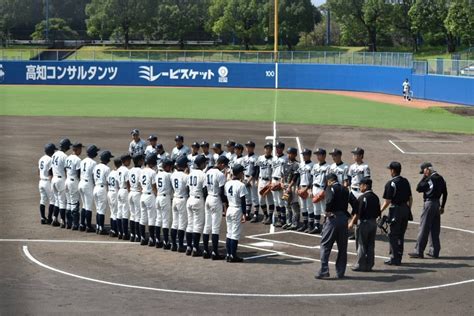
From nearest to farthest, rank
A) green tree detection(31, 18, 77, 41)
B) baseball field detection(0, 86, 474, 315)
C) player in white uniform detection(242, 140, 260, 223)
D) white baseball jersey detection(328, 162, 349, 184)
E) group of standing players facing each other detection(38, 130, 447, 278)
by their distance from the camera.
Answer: baseball field detection(0, 86, 474, 315)
group of standing players facing each other detection(38, 130, 447, 278)
white baseball jersey detection(328, 162, 349, 184)
player in white uniform detection(242, 140, 260, 223)
green tree detection(31, 18, 77, 41)

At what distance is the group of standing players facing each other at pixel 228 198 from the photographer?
14188 mm

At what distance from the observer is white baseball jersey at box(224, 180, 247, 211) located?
1459cm

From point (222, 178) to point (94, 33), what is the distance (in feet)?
215

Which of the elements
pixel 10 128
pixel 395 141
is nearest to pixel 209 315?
pixel 395 141

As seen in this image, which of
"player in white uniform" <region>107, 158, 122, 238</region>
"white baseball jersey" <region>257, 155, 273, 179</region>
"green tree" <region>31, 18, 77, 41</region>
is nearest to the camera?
"player in white uniform" <region>107, 158, 122, 238</region>

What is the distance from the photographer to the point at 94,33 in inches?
3056

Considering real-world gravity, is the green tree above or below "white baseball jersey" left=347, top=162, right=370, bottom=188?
above

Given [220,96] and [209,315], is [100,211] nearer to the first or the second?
[209,315]

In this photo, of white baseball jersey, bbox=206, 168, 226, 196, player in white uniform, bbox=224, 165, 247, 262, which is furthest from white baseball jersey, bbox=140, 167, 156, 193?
player in white uniform, bbox=224, 165, 247, 262

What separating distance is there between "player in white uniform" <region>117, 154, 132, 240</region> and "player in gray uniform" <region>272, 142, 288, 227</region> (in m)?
3.52

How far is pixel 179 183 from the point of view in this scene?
15.3 meters

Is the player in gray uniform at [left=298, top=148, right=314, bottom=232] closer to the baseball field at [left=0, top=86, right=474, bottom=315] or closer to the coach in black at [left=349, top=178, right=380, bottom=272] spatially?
the baseball field at [left=0, top=86, right=474, bottom=315]

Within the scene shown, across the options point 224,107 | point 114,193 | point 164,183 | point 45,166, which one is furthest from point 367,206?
point 224,107

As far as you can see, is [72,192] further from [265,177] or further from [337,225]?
[337,225]
